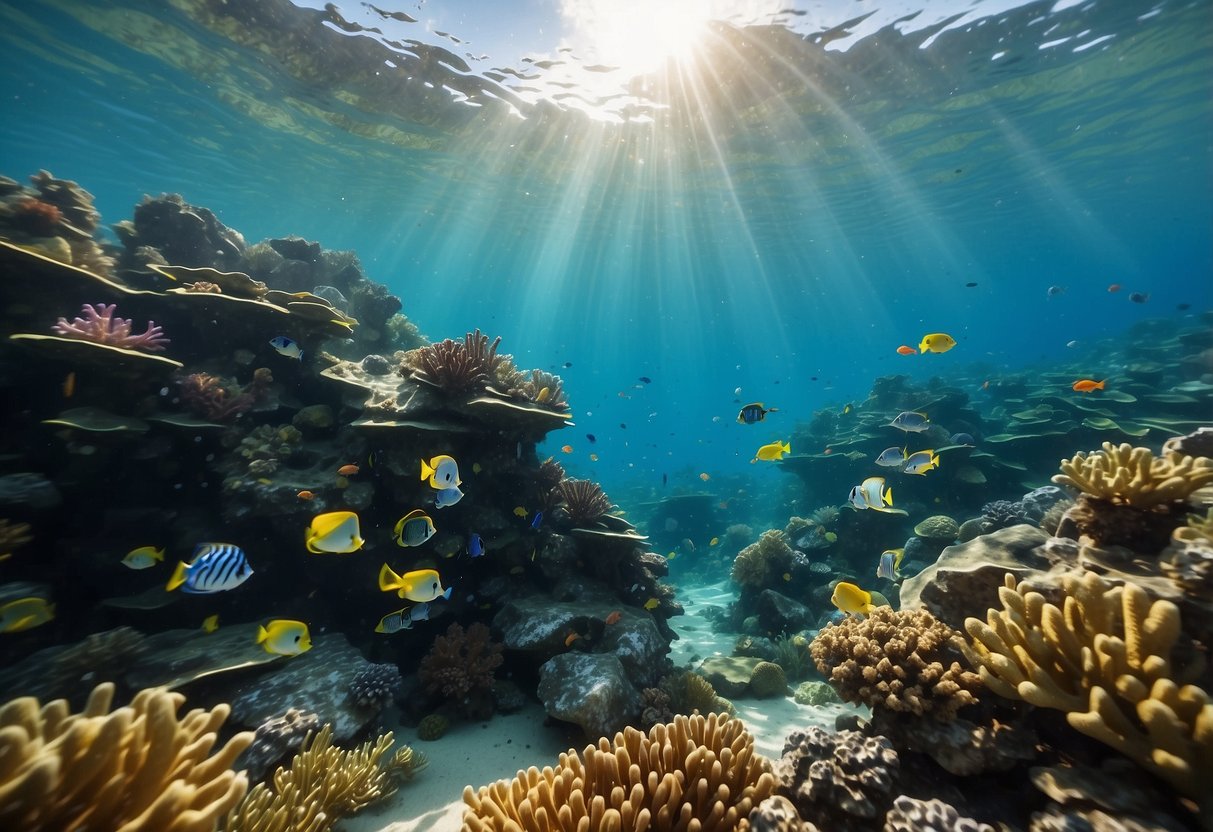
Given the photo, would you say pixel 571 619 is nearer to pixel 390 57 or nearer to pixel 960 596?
pixel 960 596

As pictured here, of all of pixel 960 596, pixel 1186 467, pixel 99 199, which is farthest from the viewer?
pixel 99 199

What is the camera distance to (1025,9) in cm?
1445

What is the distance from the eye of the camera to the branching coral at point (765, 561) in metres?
11.0

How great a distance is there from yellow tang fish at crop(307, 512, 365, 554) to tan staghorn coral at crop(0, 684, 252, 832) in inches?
77.1

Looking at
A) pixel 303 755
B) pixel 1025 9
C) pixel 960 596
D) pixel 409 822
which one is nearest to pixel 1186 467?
pixel 960 596

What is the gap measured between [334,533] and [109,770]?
2402mm

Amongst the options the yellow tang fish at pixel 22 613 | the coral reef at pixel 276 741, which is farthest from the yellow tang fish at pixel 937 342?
the yellow tang fish at pixel 22 613

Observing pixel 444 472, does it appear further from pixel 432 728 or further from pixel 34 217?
pixel 34 217

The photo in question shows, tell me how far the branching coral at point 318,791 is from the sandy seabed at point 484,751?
215mm

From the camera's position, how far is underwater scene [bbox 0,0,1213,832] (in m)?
2.64

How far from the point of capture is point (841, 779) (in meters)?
2.78

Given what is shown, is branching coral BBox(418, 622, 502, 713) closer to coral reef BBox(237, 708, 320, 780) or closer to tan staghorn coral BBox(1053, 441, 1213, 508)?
coral reef BBox(237, 708, 320, 780)

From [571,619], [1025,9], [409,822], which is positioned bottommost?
[409,822]

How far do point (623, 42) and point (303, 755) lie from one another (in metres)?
18.5
